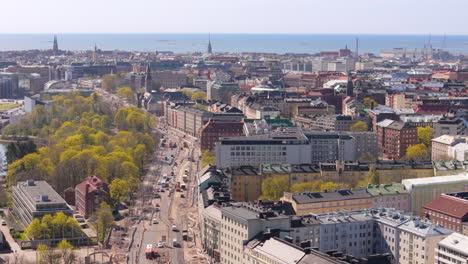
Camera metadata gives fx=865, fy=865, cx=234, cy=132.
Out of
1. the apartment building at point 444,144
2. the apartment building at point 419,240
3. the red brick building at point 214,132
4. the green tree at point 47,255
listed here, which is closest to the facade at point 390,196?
Result: the apartment building at point 419,240

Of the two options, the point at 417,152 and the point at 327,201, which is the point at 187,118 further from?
the point at 327,201

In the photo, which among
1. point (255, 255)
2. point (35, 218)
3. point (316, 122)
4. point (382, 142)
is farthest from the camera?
point (316, 122)

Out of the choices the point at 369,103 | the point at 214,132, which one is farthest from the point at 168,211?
the point at 369,103

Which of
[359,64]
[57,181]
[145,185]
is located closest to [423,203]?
[145,185]

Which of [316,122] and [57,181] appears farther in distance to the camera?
[316,122]

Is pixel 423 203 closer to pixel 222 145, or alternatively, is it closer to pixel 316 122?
pixel 222 145

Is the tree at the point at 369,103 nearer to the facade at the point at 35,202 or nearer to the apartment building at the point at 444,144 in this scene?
the apartment building at the point at 444,144
